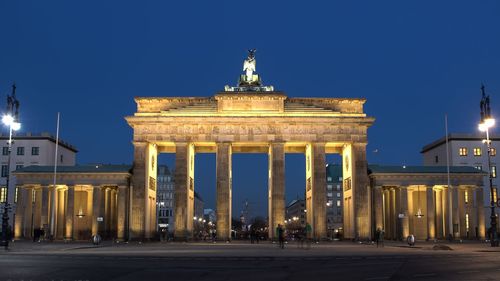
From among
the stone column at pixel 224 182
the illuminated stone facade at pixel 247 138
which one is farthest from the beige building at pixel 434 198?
the stone column at pixel 224 182

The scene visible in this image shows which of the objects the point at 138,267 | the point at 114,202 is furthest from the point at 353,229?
the point at 138,267

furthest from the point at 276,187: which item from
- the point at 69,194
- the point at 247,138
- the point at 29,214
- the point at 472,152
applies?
the point at 472,152

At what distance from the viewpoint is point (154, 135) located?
77938 millimetres

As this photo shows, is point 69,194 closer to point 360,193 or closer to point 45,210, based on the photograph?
point 45,210

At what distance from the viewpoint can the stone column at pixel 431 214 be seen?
78.9m

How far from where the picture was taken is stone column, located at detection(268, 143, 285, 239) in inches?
2985

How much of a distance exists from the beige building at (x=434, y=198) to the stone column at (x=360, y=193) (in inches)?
77.9

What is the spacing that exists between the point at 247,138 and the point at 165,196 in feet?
296

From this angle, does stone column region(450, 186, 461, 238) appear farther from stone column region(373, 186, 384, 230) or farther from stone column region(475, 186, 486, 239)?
stone column region(373, 186, 384, 230)

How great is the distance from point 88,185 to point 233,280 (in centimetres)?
6117

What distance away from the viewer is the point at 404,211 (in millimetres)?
78375

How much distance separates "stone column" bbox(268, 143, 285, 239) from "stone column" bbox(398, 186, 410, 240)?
16.1 m

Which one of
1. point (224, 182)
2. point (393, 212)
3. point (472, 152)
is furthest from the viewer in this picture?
point (472, 152)

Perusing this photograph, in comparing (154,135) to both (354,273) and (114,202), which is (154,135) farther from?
(354,273)
